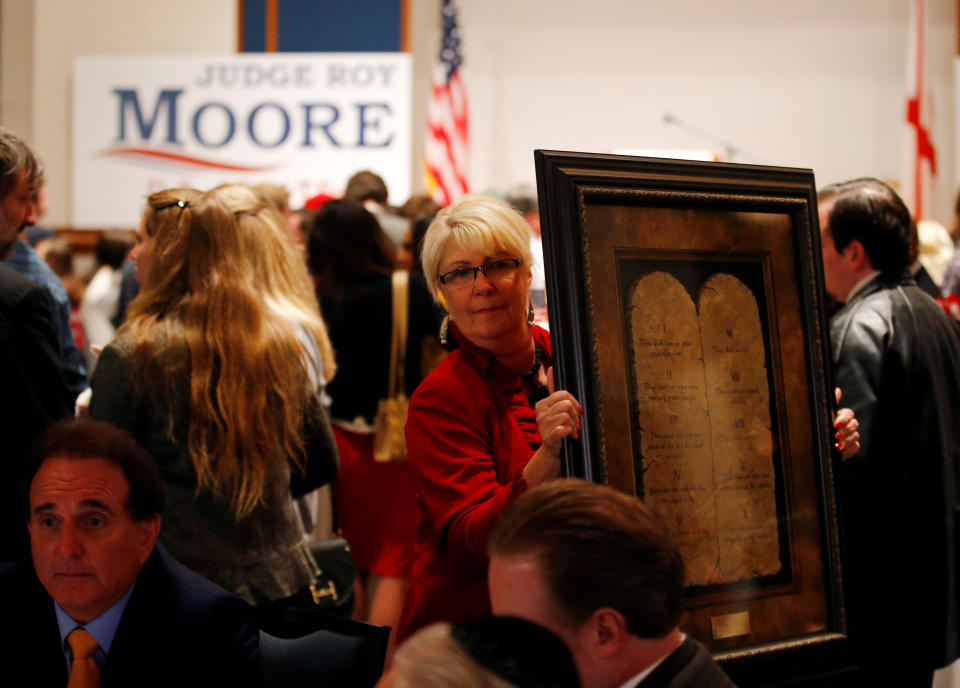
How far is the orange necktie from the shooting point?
1802 millimetres

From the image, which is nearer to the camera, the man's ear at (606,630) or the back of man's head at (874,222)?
the man's ear at (606,630)

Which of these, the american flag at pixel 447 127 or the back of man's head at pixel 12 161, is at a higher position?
the american flag at pixel 447 127

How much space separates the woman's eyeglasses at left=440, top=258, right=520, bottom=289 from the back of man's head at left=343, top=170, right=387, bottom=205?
292cm

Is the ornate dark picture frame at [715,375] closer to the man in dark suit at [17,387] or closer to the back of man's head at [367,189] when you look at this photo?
the man in dark suit at [17,387]

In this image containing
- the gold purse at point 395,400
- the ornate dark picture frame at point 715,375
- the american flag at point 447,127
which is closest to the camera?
the ornate dark picture frame at point 715,375

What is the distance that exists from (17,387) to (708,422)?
163 cm

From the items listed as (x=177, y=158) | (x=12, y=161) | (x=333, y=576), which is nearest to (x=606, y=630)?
(x=333, y=576)

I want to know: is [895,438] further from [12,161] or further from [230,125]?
[230,125]

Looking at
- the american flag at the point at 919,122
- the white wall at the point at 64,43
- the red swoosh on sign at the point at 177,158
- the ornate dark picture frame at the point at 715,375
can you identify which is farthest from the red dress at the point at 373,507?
the white wall at the point at 64,43

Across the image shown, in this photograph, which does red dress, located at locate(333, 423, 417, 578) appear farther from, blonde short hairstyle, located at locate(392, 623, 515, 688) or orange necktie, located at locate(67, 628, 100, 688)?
blonde short hairstyle, located at locate(392, 623, 515, 688)

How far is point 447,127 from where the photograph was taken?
870 cm

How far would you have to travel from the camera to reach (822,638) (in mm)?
1749

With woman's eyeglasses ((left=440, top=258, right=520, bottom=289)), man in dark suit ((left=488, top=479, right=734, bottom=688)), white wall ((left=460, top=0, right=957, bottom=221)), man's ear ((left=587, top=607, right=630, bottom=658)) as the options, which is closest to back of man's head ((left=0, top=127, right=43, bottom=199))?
woman's eyeglasses ((left=440, top=258, right=520, bottom=289))

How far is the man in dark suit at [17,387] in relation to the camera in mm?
2441
